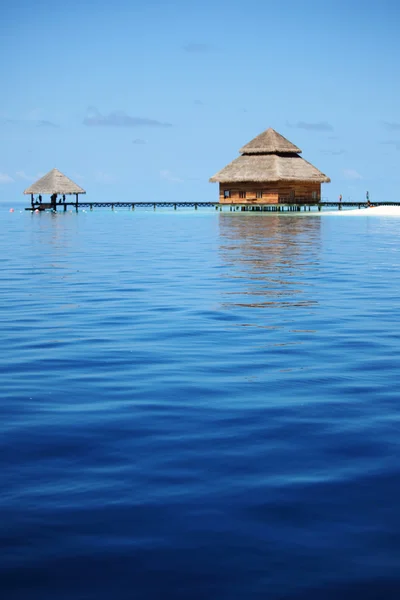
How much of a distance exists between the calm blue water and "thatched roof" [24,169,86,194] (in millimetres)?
72842

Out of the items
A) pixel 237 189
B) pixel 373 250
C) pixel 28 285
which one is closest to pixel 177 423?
pixel 28 285

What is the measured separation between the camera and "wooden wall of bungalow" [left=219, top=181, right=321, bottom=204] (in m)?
72.7

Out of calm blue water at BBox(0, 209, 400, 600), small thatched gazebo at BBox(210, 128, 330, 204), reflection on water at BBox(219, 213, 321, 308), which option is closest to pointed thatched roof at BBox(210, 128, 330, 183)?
small thatched gazebo at BBox(210, 128, 330, 204)

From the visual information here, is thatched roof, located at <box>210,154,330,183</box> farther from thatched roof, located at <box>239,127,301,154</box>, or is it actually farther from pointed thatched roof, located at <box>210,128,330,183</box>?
thatched roof, located at <box>239,127,301,154</box>

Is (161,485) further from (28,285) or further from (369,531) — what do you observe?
(28,285)

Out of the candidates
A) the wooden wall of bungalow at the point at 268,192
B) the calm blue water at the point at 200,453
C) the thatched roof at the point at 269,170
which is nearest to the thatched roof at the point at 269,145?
the thatched roof at the point at 269,170

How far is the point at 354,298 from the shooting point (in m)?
15.2

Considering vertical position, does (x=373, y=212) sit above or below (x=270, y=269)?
above

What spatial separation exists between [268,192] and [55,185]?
23.5 metres

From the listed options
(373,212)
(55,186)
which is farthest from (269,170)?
(55,186)

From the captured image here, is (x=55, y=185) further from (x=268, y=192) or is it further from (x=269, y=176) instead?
(x=269, y=176)

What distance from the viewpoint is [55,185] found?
84750 mm

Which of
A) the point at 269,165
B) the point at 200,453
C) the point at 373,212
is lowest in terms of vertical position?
the point at 200,453

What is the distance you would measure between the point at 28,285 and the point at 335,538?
1428 cm
